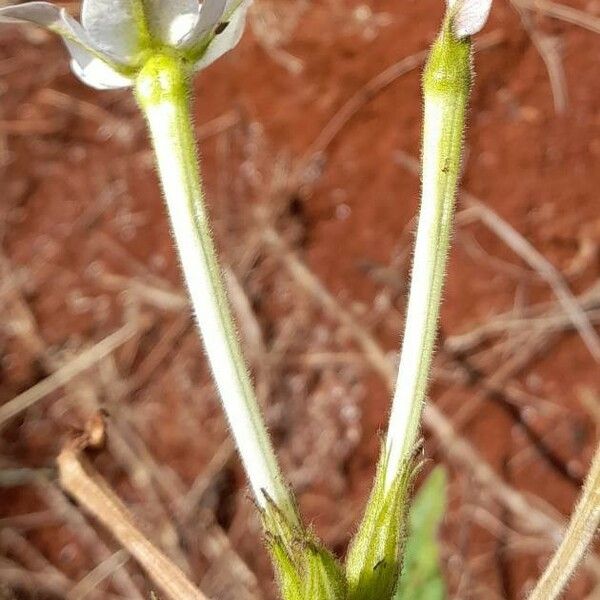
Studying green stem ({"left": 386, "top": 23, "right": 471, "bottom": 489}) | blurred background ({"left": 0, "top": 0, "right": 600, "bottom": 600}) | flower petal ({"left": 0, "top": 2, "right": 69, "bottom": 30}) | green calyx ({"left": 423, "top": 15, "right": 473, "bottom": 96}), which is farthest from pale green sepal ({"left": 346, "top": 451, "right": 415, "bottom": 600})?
blurred background ({"left": 0, "top": 0, "right": 600, "bottom": 600})

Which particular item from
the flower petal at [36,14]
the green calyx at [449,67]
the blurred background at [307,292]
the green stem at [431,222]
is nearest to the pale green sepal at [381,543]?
the green stem at [431,222]

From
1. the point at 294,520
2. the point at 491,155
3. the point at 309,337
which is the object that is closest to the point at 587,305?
the point at 491,155

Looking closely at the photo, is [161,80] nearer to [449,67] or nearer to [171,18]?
[171,18]

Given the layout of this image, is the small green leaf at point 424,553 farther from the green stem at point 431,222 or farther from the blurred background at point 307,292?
the blurred background at point 307,292

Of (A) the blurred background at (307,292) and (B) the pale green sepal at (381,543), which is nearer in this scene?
(B) the pale green sepal at (381,543)

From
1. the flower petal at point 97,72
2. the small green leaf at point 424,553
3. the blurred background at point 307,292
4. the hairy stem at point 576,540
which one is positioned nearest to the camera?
the hairy stem at point 576,540

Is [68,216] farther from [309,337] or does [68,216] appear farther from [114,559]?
[114,559]

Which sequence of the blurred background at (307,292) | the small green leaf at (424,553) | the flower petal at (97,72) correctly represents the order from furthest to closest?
the blurred background at (307,292) < the small green leaf at (424,553) < the flower petal at (97,72)
